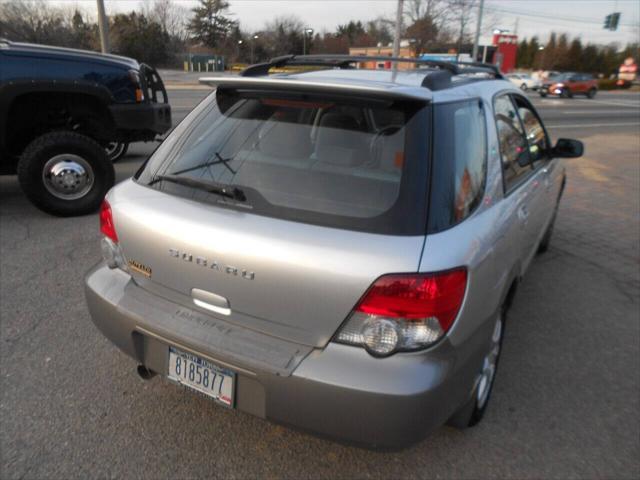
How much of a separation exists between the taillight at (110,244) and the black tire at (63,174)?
10.1 feet

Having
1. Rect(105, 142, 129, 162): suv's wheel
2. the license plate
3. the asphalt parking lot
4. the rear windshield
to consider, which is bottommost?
the asphalt parking lot

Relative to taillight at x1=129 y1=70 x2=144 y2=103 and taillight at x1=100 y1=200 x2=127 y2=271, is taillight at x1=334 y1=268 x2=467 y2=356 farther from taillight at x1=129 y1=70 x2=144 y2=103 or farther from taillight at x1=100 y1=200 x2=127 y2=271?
taillight at x1=129 y1=70 x2=144 y2=103

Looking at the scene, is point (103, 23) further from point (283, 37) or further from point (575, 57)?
point (575, 57)

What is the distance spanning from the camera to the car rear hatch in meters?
1.79

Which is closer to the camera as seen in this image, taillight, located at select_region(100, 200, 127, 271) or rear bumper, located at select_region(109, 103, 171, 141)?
taillight, located at select_region(100, 200, 127, 271)

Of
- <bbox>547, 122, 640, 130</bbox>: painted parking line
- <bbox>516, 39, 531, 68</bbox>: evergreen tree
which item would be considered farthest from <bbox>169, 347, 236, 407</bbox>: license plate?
<bbox>516, 39, 531, 68</bbox>: evergreen tree

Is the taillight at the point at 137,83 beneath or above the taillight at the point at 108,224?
above

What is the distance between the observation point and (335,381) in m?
1.77

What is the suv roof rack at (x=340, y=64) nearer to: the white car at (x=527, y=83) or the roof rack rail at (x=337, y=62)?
the roof rack rail at (x=337, y=62)

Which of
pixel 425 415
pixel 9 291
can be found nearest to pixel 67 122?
pixel 9 291

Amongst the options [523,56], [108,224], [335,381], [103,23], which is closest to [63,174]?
[108,224]

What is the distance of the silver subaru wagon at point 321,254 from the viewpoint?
5.83ft

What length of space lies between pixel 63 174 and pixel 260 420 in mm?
3753

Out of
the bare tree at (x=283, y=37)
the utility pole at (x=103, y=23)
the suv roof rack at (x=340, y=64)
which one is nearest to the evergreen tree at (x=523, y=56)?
the bare tree at (x=283, y=37)
